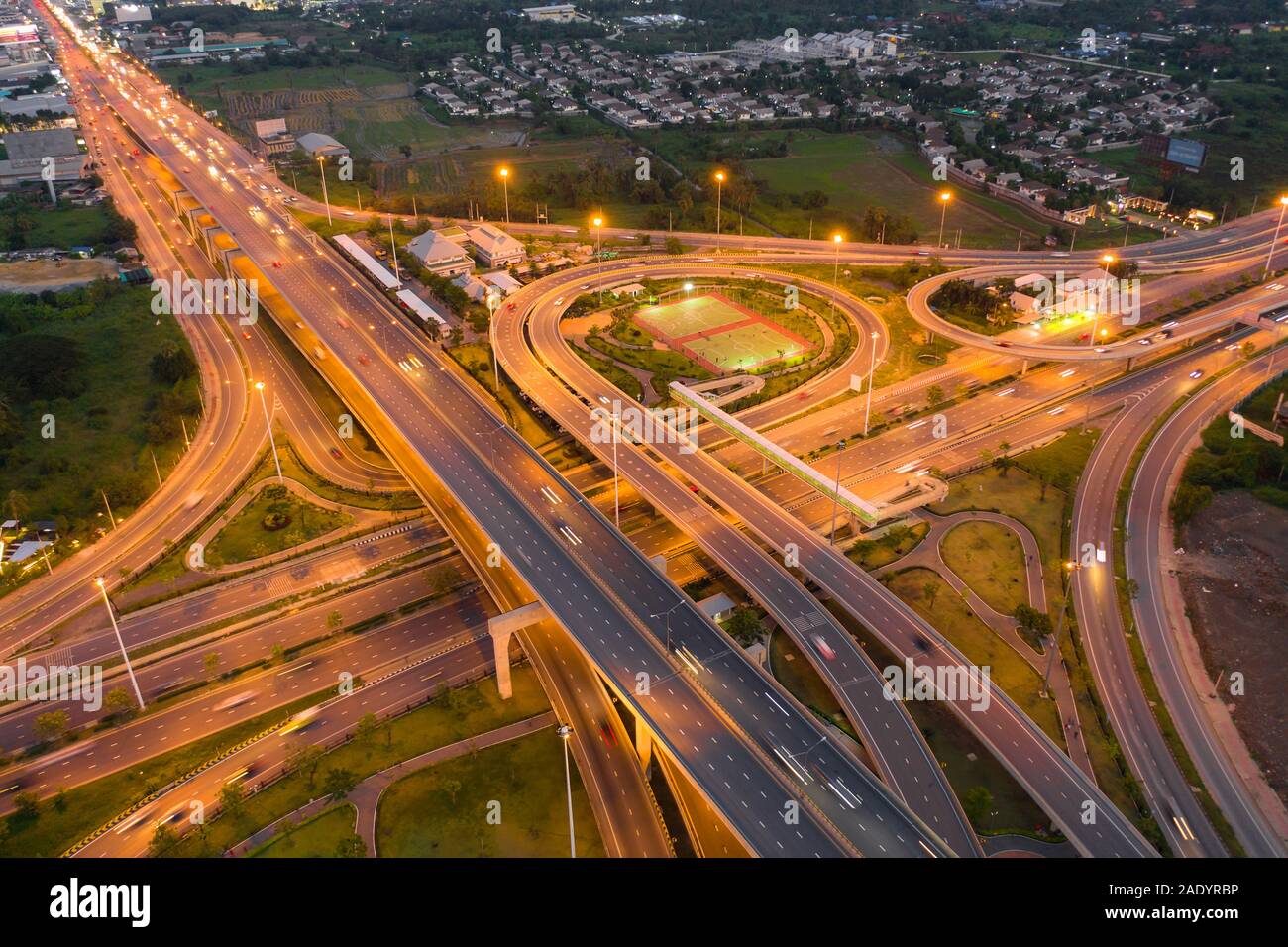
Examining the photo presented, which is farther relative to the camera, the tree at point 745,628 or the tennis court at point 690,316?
the tennis court at point 690,316

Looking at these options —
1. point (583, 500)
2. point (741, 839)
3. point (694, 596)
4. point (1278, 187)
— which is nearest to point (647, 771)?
point (741, 839)

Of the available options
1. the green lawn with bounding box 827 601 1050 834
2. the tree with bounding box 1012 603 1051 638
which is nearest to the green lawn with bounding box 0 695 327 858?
the green lawn with bounding box 827 601 1050 834

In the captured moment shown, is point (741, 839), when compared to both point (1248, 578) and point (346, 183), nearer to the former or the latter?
point (1248, 578)

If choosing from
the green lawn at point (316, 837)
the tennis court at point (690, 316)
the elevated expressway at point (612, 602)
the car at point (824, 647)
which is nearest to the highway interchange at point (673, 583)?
the elevated expressway at point (612, 602)

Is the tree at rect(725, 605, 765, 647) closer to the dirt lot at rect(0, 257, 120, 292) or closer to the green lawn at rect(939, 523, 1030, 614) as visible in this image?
the green lawn at rect(939, 523, 1030, 614)

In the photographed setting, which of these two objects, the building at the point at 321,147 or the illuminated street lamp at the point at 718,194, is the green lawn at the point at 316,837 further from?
the building at the point at 321,147
